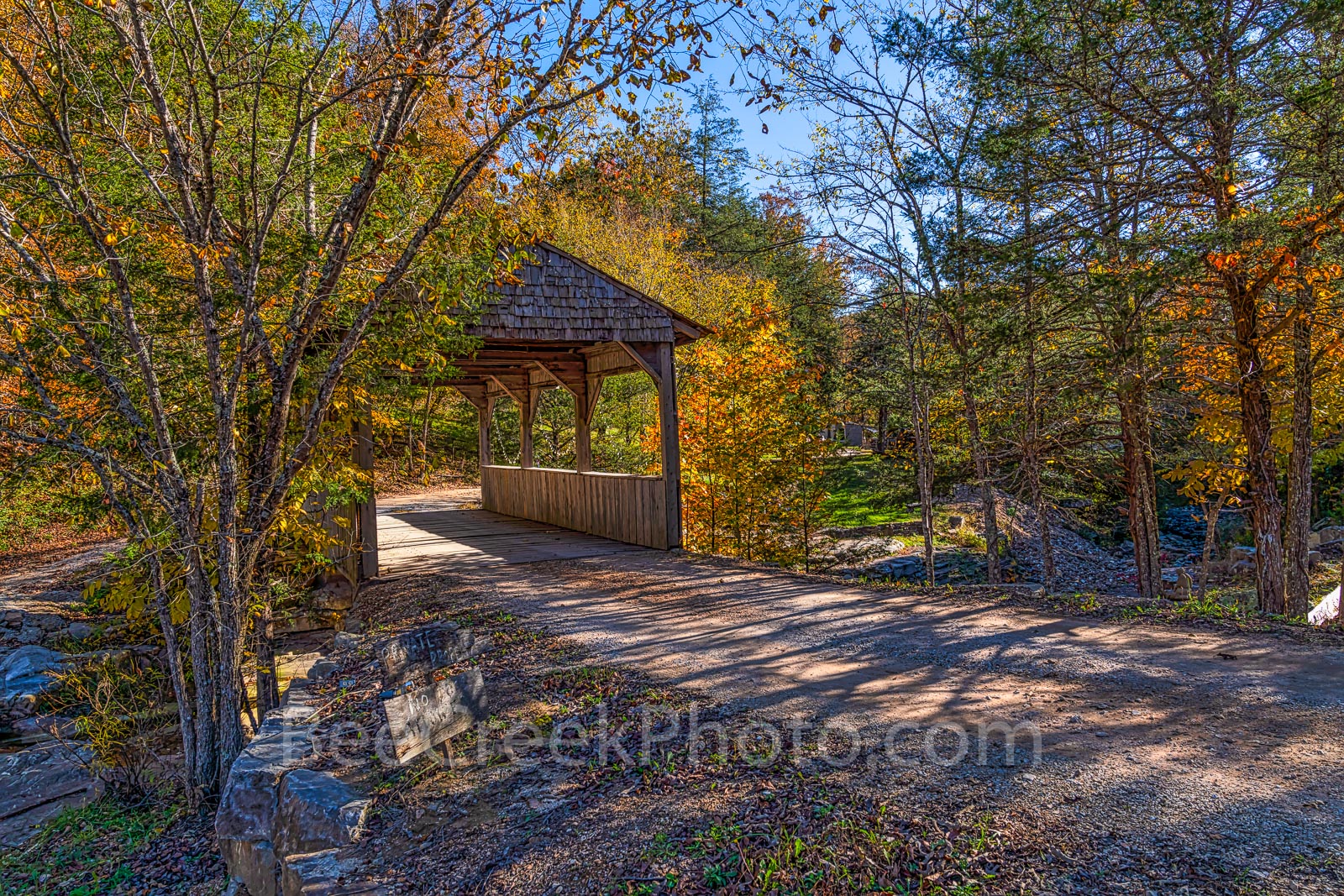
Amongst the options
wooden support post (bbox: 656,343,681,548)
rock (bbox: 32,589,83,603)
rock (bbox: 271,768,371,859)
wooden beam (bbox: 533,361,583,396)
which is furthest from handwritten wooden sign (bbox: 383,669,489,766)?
rock (bbox: 32,589,83,603)

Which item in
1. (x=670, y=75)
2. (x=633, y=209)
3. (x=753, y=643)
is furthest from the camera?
(x=633, y=209)


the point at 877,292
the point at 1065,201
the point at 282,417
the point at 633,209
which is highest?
the point at 633,209

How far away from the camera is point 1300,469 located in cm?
725

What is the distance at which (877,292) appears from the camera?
10.5 m

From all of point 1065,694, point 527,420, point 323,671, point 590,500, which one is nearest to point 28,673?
point 323,671

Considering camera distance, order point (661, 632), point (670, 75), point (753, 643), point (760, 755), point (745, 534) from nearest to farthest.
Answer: point (760, 755) < point (670, 75) < point (753, 643) < point (661, 632) < point (745, 534)

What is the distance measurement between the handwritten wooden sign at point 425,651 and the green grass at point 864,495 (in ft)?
25.8

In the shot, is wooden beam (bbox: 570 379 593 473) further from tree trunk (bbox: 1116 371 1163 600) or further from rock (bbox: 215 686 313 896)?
rock (bbox: 215 686 313 896)

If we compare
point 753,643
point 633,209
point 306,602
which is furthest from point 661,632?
point 633,209

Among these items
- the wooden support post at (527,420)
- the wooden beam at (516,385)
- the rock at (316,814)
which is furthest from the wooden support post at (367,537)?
the rock at (316,814)

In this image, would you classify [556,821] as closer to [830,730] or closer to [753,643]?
[830,730]

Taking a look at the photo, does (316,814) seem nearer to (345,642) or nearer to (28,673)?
(345,642)

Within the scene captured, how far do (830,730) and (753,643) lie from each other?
1804 mm

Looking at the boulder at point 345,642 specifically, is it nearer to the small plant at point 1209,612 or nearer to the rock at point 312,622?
the rock at point 312,622
